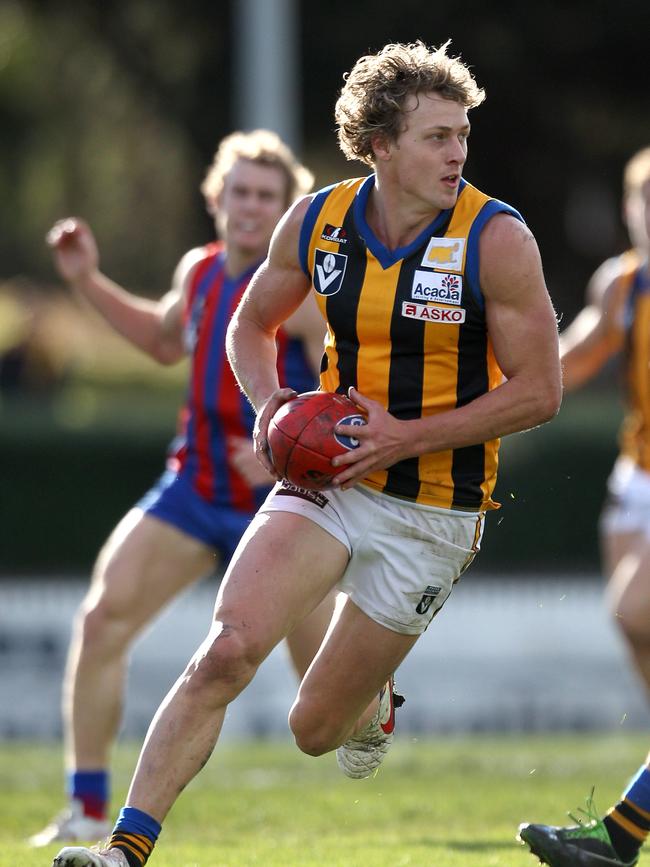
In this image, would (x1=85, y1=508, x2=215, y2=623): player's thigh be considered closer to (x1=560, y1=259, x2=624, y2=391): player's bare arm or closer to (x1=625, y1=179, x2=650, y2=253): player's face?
(x1=560, y1=259, x2=624, y2=391): player's bare arm

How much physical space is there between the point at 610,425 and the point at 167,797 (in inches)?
422

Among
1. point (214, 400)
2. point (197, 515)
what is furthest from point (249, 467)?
point (214, 400)

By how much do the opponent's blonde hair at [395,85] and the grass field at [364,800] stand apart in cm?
246

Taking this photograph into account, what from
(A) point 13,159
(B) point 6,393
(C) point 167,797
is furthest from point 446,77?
(A) point 13,159

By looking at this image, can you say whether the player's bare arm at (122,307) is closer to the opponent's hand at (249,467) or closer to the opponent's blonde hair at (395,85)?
the opponent's hand at (249,467)

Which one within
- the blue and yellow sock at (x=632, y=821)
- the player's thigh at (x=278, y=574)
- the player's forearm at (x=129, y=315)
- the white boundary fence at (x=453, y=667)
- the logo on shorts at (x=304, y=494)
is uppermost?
the player's forearm at (x=129, y=315)

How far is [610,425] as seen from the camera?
49.5 ft

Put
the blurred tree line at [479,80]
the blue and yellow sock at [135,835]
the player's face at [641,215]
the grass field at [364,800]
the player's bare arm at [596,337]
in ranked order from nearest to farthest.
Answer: the blue and yellow sock at [135,835], the grass field at [364,800], the player's face at [641,215], the player's bare arm at [596,337], the blurred tree line at [479,80]

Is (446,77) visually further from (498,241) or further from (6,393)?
(6,393)

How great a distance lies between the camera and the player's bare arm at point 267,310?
5.41 metres

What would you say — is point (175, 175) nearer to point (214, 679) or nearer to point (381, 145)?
point (381, 145)

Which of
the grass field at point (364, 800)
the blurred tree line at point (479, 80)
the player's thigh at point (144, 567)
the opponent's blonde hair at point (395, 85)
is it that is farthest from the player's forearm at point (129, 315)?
the blurred tree line at point (479, 80)

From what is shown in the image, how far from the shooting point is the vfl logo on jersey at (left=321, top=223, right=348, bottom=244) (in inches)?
208

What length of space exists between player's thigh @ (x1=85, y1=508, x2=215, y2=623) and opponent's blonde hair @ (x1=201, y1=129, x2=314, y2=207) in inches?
60.2
